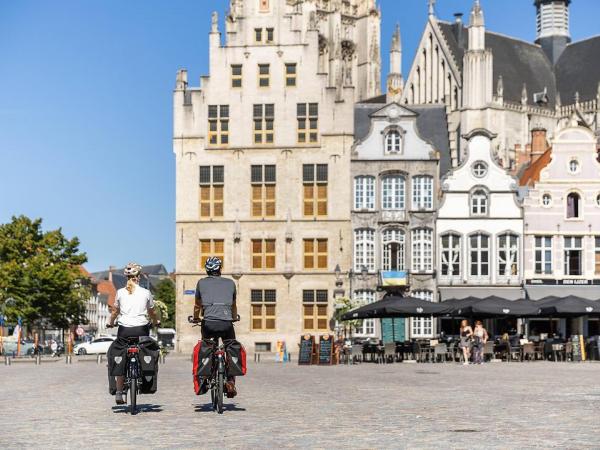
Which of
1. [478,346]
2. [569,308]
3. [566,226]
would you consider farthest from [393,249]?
[478,346]

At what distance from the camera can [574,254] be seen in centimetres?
5662

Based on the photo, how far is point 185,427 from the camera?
12297 mm

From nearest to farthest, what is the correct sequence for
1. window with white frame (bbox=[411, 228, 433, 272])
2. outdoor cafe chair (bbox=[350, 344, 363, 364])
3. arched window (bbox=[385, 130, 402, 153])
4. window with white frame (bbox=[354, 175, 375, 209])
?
outdoor cafe chair (bbox=[350, 344, 363, 364])
window with white frame (bbox=[411, 228, 433, 272])
window with white frame (bbox=[354, 175, 375, 209])
arched window (bbox=[385, 130, 402, 153])

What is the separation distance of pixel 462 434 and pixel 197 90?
1851 inches

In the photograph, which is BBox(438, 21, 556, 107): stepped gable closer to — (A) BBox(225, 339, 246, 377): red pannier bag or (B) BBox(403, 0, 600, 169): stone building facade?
(B) BBox(403, 0, 600, 169): stone building facade

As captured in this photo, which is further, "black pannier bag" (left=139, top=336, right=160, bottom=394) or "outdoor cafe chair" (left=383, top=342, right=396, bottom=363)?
"outdoor cafe chair" (left=383, top=342, right=396, bottom=363)

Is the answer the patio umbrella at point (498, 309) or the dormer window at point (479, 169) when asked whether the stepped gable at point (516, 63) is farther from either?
the patio umbrella at point (498, 309)

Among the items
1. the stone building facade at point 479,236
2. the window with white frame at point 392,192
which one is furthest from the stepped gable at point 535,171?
the window with white frame at point 392,192

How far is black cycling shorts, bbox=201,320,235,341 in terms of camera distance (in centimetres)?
1407

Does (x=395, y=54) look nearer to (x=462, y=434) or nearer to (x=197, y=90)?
(x=197, y=90)

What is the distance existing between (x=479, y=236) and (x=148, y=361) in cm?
4317

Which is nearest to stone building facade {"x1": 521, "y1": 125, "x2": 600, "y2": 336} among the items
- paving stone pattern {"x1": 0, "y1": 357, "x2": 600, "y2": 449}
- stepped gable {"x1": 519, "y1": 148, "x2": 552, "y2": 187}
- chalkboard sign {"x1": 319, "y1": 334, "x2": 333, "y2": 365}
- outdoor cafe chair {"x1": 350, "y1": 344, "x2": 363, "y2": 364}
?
stepped gable {"x1": 519, "y1": 148, "x2": 552, "y2": 187}

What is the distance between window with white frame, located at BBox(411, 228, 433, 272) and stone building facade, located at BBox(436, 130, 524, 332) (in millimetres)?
416

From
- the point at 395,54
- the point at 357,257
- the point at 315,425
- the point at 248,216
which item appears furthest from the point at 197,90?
the point at 315,425
